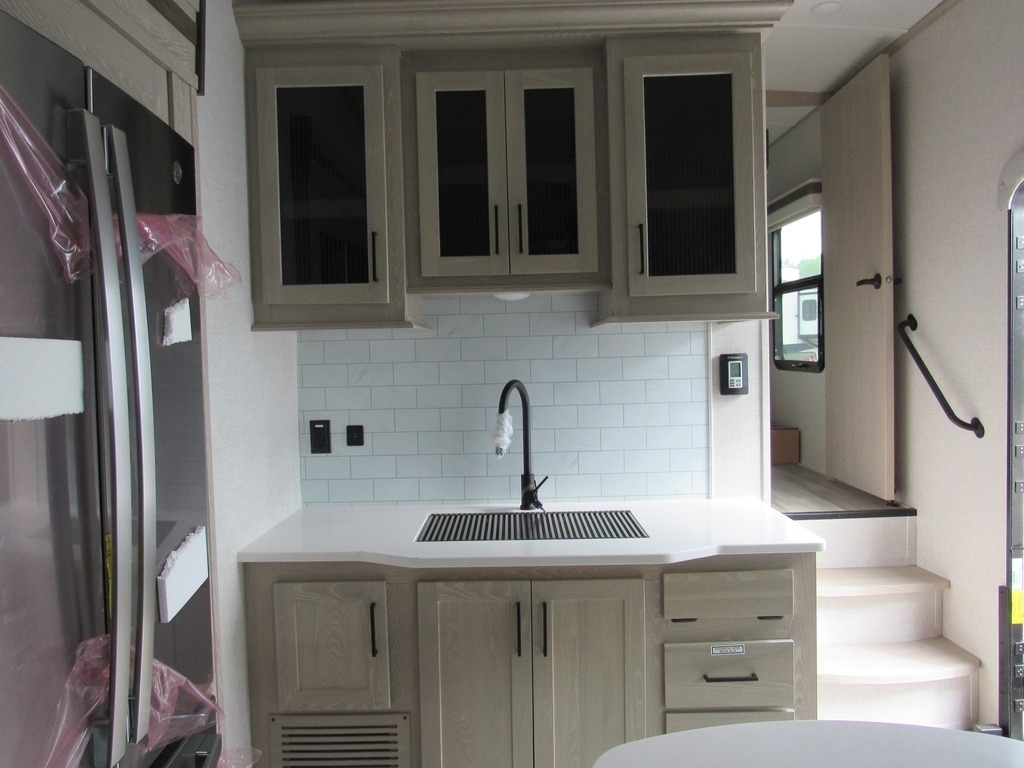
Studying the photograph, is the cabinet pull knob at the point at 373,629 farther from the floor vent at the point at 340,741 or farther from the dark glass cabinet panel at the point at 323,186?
the dark glass cabinet panel at the point at 323,186

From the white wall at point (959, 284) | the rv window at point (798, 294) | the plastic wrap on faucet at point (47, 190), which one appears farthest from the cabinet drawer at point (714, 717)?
the rv window at point (798, 294)

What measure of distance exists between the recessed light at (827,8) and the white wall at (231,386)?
2101mm

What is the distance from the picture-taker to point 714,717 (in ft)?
5.92

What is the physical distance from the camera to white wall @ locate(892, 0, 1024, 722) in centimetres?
222

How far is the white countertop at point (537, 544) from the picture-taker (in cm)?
177

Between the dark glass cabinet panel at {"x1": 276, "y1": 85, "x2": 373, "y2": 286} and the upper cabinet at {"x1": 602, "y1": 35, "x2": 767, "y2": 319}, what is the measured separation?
772mm

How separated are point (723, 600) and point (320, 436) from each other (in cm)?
146

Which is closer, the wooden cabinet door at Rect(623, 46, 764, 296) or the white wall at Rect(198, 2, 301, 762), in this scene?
the white wall at Rect(198, 2, 301, 762)

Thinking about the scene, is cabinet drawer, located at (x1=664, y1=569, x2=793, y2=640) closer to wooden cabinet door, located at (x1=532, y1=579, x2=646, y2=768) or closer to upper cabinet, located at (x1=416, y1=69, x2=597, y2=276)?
wooden cabinet door, located at (x1=532, y1=579, x2=646, y2=768)

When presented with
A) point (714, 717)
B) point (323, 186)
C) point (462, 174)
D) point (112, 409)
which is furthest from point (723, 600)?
point (323, 186)

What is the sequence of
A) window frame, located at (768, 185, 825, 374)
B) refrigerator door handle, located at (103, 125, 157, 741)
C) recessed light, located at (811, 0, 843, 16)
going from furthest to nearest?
window frame, located at (768, 185, 825, 374) → recessed light, located at (811, 0, 843, 16) → refrigerator door handle, located at (103, 125, 157, 741)

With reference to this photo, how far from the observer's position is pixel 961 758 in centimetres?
78

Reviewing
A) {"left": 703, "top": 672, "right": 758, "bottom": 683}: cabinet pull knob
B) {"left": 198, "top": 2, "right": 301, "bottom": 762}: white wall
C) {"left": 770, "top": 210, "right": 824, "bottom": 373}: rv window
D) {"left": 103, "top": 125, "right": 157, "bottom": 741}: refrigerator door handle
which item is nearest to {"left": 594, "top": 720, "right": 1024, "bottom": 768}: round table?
{"left": 103, "top": 125, "right": 157, "bottom": 741}: refrigerator door handle

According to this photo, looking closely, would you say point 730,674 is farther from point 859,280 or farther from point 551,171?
point 859,280
